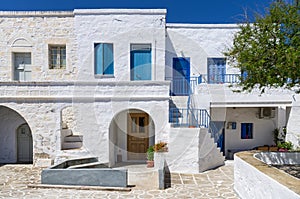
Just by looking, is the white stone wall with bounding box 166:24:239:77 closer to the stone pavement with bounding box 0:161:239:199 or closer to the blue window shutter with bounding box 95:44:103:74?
the blue window shutter with bounding box 95:44:103:74

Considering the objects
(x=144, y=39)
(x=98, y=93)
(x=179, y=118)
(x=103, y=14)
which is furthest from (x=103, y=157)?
(x=103, y=14)

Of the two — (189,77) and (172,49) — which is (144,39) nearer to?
(172,49)

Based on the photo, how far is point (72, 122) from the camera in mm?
13531

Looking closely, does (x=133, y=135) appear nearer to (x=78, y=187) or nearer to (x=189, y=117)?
(x=189, y=117)

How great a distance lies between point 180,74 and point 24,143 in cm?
977

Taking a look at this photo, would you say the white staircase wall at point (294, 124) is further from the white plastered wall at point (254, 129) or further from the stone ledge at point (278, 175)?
the stone ledge at point (278, 175)

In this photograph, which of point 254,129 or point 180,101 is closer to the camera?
point 180,101

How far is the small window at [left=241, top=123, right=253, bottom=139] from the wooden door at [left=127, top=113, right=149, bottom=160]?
573 centimetres

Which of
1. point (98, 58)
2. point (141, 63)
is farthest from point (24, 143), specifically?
point (141, 63)

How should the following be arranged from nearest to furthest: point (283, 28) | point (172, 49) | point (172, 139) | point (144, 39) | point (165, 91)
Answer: point (283, 28) → point (172, 139) → point (165, 91) → point (144, 39) → point (172, 49)

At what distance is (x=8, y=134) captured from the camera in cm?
1233

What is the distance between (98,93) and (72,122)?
3.59 metres

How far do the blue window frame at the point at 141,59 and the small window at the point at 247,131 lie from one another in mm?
6357

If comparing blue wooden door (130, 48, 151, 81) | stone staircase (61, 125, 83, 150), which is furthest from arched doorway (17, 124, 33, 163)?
blue wooden door (130, 48, 151, 81)
